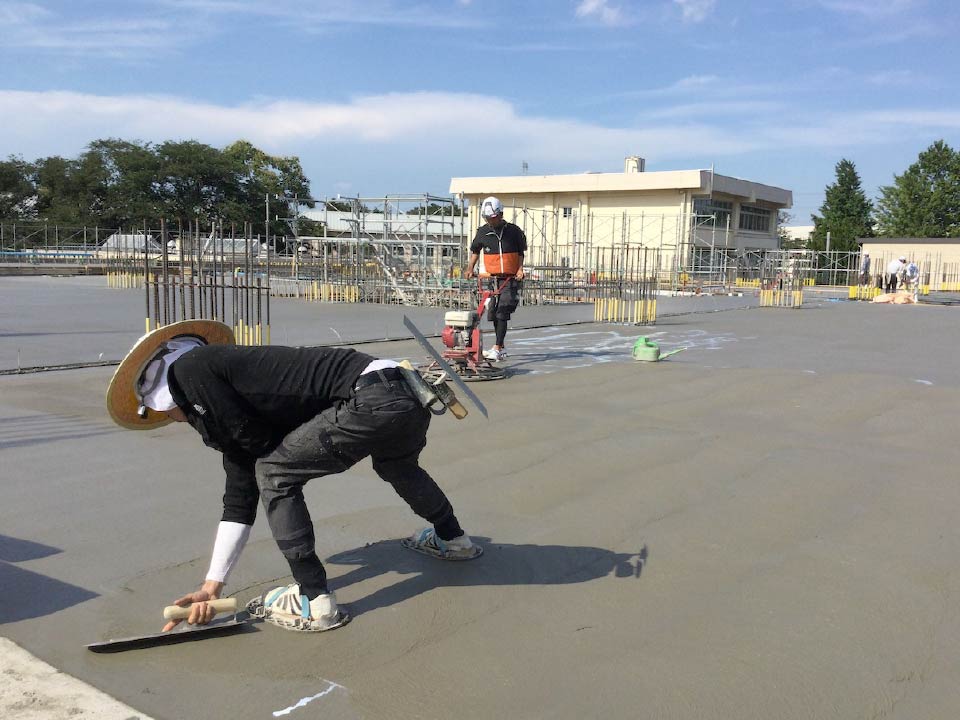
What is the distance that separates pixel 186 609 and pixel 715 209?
53131 millimetres

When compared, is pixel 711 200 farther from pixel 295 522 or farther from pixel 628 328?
pixel 295 522

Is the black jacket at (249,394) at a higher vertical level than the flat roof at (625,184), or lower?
lower

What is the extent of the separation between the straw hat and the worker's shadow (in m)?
1.16

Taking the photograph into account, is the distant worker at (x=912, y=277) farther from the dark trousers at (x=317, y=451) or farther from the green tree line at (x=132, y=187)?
the green tree line at (x=132, y=187)

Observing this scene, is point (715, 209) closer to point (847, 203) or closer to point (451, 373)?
point (847, 203)

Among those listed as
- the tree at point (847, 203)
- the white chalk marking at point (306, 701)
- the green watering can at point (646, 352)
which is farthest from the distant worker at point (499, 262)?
the tree at point (847, 203)

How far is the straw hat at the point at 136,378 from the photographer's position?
3473mm

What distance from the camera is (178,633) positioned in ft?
10.8

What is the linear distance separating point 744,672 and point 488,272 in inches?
305

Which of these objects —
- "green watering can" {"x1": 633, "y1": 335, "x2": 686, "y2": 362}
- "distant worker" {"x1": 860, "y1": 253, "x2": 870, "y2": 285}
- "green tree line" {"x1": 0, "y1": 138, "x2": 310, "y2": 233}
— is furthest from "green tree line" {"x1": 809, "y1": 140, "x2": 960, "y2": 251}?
"green watering can" {"x1": 633, "y1": 335, "x2": 686, "y2": 362}

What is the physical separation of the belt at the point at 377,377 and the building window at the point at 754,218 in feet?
185

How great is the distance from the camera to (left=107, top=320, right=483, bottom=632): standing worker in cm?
338

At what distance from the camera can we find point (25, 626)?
343 cm

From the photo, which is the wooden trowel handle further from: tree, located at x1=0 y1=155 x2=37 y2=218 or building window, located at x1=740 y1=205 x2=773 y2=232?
tree, located at x1=0 y1=155 x2=37 y2=218
